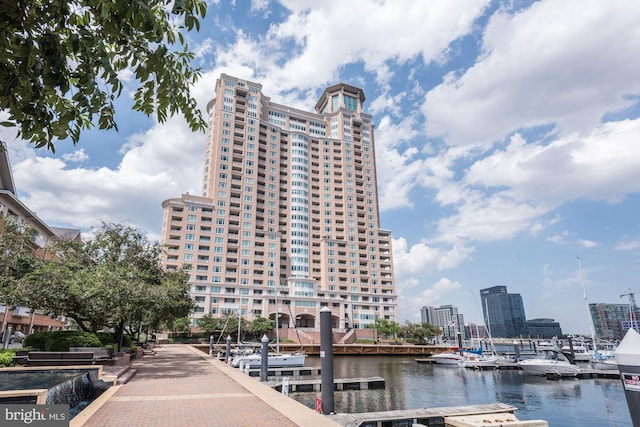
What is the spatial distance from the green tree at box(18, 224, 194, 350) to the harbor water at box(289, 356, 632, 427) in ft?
38.6

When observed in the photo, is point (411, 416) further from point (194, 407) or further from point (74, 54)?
point (74, 54)

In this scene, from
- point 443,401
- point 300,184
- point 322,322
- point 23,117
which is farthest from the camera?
point 300,184

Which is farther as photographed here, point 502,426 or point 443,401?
point 443,401

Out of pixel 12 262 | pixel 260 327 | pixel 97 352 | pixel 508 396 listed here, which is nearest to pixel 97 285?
pixel 97 352

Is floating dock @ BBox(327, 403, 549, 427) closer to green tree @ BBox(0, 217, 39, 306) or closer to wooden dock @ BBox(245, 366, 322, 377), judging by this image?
wooden dock @ BBox(245, 366, 322, 377)

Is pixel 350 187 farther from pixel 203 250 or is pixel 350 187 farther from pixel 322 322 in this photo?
pixel 322 322

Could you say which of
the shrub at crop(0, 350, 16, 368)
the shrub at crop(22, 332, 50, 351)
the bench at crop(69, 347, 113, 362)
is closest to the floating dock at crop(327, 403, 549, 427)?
the bench at crop(69, 347, 113, 362)

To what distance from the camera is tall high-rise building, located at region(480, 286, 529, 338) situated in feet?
580

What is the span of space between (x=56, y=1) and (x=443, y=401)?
93.5ft

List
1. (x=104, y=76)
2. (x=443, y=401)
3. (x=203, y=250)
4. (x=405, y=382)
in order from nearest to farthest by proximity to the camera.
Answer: (x=104, y=76)
(x=443, y=401)
(x=405, y=382)
(x=203, y=250)

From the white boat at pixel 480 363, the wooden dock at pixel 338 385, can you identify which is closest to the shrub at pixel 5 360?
the wooden dock at pixel 338 385

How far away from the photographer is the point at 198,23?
3936 millimetres

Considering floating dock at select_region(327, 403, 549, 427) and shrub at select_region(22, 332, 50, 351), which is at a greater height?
shrub at select_region(22, 332, 50, 351)

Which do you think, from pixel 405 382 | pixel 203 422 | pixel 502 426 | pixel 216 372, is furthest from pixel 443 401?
pixel 203 422
